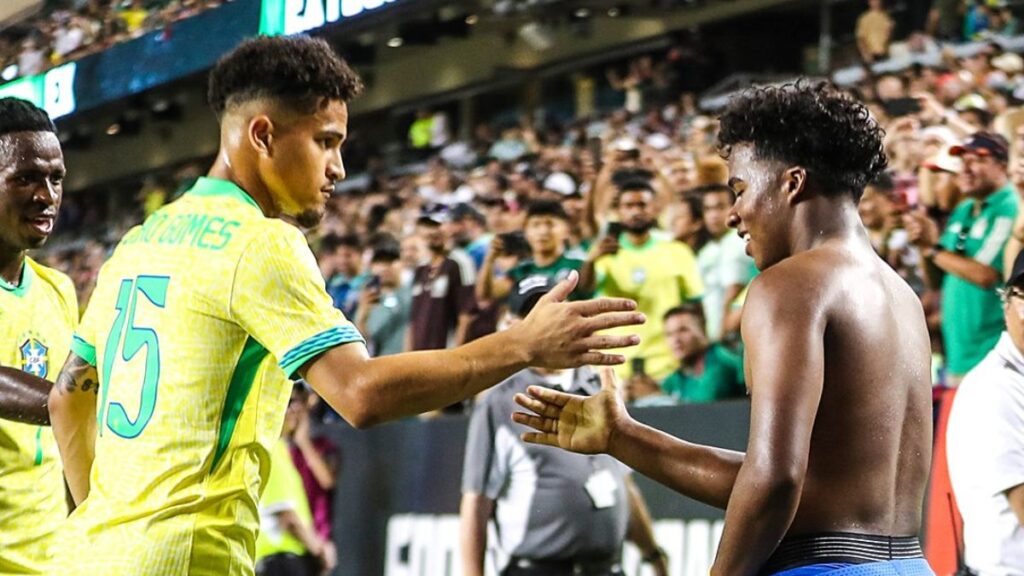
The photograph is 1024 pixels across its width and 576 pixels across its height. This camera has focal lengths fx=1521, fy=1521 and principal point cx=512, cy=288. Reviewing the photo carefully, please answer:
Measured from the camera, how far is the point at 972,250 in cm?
626

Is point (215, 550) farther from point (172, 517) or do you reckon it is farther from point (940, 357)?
point (940, 357)

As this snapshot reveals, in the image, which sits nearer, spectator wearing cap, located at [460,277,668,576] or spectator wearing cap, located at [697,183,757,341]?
spectator wearing cap, located at [460,277,668,576]

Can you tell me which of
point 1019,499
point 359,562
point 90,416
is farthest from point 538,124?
point 90,416

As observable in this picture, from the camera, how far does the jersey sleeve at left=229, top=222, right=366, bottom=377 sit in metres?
2.87

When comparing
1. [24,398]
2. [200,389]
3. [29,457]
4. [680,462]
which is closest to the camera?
[200,389]

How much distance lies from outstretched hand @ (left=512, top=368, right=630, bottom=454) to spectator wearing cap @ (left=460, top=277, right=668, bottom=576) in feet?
9.12

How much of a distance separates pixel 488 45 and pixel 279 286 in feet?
45.1

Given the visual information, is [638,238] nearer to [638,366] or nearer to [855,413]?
[638,366]

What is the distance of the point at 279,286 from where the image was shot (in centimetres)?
290

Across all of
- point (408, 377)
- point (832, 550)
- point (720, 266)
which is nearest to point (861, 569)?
point (832, 550)

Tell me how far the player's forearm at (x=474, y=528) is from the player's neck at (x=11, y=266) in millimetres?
2774

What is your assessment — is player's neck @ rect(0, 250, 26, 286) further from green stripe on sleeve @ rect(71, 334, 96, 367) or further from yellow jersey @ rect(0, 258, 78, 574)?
green stripe on sleeve @ rect(71, 334, 96, 367)

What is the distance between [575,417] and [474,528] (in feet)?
11.7

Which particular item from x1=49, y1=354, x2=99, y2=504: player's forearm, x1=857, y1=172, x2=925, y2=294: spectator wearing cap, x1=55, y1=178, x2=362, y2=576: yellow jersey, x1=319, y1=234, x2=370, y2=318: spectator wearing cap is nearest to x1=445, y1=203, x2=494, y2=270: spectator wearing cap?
x1=319, y1=234, x2=370, y2=318: spectator wearing cap
